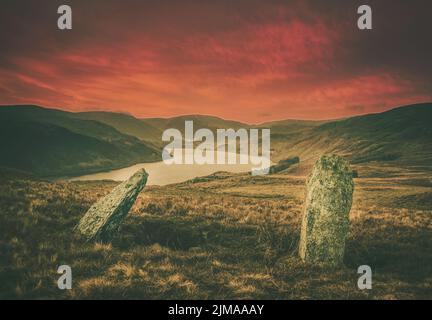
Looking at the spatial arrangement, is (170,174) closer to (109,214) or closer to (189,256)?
(109,214)

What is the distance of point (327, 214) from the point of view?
13.3 metres

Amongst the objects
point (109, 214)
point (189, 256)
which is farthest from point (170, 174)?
point (189, 256)

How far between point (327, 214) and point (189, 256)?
18.4 feet

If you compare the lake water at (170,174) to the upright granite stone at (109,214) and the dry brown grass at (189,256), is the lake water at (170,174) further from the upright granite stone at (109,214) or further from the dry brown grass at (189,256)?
the upright granite stone at (109,214)

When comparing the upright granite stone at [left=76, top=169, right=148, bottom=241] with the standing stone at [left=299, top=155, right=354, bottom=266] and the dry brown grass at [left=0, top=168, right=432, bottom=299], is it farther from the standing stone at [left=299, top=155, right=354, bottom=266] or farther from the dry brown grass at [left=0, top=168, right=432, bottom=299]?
the standing stone at [left=299, top=155, right=354, bottom=266]

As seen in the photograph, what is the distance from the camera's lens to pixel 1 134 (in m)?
191

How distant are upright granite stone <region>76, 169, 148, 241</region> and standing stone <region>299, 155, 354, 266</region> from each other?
7464mm

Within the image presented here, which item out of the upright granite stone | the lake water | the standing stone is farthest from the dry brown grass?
the lake water

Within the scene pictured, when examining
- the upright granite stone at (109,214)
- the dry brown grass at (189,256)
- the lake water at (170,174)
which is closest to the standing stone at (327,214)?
the dry brown grass at (189,256)

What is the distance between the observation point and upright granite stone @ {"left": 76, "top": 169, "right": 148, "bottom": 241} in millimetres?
13891

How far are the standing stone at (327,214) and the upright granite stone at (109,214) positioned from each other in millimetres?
7464

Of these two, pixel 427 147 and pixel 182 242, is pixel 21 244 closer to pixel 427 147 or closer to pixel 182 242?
pixel 182 242
